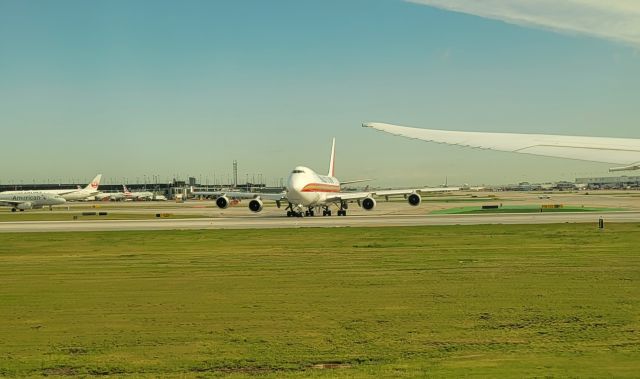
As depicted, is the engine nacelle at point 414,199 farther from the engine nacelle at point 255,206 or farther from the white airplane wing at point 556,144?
the white airplane wing at point 556,144

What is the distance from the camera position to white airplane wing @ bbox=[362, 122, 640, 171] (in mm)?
6160

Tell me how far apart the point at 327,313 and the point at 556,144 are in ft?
25.7

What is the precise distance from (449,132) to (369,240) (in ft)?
82.7

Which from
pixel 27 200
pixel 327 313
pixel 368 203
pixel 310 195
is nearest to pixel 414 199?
pixel 368 203

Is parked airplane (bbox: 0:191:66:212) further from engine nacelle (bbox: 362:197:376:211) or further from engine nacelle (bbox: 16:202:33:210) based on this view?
engine nacelle (bbox: 362:197:376:211)

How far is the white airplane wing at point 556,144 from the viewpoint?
6.16m

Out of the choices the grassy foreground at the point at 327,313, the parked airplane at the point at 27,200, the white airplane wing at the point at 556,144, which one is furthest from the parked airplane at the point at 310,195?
the white airplane wing at the point at 556,144

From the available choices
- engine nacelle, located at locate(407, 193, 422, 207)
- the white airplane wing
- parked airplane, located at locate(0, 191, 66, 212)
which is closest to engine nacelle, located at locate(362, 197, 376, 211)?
engine nacelle, located at locate(407, 193, 422, 207)

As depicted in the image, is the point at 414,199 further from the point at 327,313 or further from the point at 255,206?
the point at 327,313

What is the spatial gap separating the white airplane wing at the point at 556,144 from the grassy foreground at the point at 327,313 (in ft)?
12.0

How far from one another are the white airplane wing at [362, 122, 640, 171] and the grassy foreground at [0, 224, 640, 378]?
3650 millimetres

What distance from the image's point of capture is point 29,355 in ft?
33.6

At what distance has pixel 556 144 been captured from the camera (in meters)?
6.60

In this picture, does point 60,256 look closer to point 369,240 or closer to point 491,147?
point 369,240
